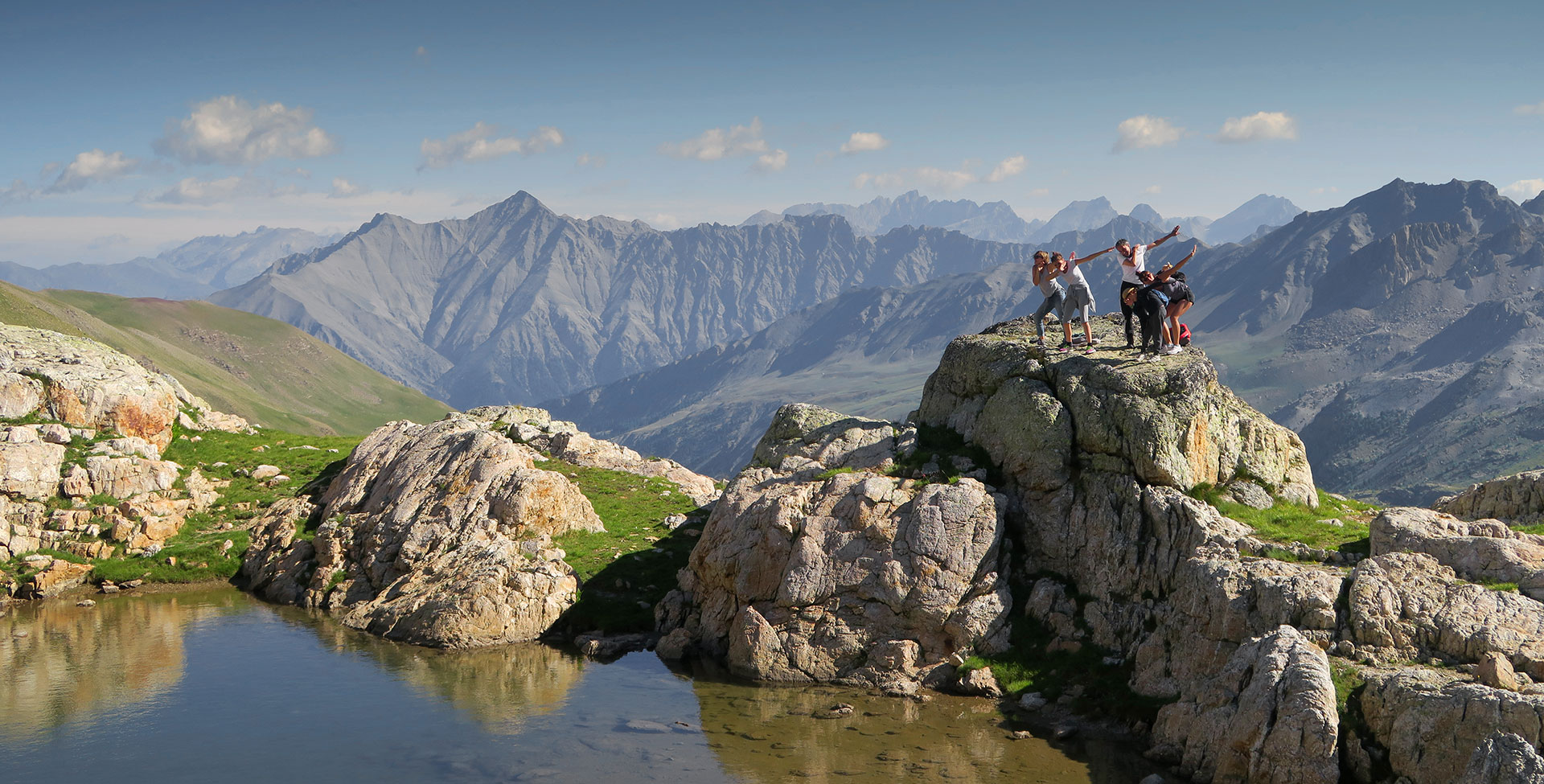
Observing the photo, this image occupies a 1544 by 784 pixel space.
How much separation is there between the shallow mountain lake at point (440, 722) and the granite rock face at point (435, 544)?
1853 mm

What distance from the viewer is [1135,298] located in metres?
43.1

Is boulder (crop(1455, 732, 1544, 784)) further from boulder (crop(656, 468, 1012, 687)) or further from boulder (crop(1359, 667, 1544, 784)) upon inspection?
boulder (crop(656, 468, 1012, 687))

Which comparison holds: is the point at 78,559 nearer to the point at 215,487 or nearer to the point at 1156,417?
the point at 215,487

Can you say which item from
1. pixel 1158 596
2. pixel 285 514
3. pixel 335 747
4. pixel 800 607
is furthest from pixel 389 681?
pixel 1158 596

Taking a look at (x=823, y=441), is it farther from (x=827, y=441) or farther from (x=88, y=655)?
(x=88, y=655)

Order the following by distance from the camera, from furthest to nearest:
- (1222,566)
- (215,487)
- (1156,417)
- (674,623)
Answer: (215,487) < (674,623) < (1156,417) < (1222,566)

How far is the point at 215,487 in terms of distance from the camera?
6366 cm

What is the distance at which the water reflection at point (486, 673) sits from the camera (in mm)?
36906

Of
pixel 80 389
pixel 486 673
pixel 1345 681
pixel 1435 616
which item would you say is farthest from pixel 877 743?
pixel 80 389

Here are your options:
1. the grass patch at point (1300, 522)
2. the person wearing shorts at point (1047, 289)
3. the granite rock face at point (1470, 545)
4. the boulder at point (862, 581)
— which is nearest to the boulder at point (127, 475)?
the boulder at point (862, 581)

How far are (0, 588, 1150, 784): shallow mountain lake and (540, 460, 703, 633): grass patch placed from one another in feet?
10.3

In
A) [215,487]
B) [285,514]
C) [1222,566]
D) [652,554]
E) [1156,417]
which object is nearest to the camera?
[1222,566]

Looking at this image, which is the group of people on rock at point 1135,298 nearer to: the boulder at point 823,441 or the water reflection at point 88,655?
the boulder at point 823,441

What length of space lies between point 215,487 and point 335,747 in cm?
3725
